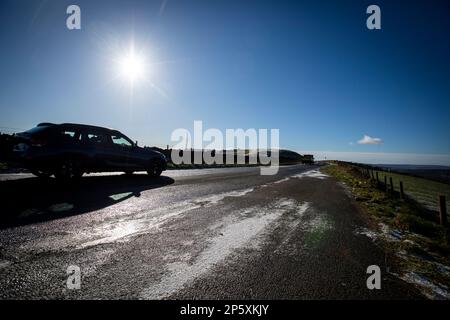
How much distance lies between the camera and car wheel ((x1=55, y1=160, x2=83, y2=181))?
291 inches

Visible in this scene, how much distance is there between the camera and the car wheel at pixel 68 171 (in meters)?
7.40

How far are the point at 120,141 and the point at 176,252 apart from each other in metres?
7.86

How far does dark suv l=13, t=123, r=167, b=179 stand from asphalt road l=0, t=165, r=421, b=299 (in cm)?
163

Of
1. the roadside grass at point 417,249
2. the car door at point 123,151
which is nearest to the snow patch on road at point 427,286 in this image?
the roadside grass at point 417,249

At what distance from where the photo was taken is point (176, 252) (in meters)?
3.10

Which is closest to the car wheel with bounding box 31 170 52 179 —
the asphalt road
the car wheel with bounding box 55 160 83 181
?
the car wheel with bounding box 55 160 83 181

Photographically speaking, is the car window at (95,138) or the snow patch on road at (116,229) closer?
the snow patch on road at (116,229)

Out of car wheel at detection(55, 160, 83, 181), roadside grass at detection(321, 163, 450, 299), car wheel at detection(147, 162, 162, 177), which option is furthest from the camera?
car wheel at detection(147, 162, 162, 177)

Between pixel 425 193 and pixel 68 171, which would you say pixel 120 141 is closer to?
pixel 68 171

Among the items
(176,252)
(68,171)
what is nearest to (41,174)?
(68,171)

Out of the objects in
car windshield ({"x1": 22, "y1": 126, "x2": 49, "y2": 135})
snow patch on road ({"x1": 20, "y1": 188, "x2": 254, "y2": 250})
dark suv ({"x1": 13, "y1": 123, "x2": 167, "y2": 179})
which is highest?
car windshield ({"x1": 22, "y1": 126, "x2": 49, "y2": 135})

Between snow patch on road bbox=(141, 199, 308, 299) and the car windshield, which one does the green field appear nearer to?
snow patch on road bbox=(141, 199, 308, 299)

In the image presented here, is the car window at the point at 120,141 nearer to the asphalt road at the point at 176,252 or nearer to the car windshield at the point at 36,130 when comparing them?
the car windshield at the point at 36,130

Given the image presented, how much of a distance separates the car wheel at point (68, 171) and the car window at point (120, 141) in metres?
1.94
